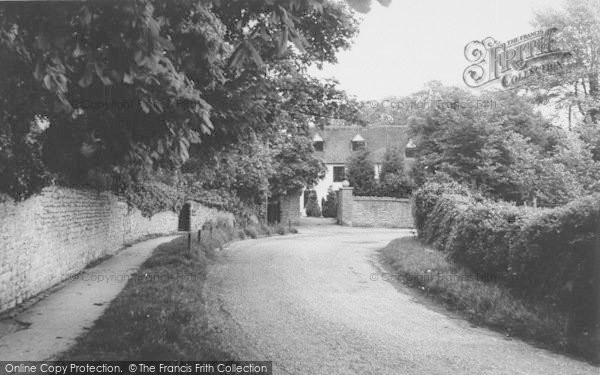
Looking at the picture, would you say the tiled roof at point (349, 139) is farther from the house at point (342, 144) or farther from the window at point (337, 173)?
the window at point (337, 173)

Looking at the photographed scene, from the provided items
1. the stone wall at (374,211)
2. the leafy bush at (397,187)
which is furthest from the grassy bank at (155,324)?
the leafy bush at (397,187)

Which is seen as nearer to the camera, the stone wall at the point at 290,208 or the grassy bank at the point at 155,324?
the grassy bank at the point at 155,324

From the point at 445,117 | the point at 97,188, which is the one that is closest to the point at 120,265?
the point at 97,188

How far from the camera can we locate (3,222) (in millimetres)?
7773

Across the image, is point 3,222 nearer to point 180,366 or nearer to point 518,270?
point 180,366

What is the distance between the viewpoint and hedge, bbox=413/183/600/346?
7.55 metres

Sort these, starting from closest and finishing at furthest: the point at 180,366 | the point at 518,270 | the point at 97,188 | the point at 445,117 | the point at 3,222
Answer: the point at 180,366, the point at 3,222, the point at 518,270, the point at 97,188, the point at 445,117

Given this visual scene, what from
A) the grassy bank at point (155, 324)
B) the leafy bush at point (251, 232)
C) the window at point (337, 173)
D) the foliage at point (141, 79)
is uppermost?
the window at point (337, 173)

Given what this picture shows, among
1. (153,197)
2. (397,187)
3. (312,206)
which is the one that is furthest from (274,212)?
(153,197)

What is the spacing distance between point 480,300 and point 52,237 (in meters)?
8.21

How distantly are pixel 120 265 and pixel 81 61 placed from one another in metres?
8.77

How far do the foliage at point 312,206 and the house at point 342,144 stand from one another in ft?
4.00

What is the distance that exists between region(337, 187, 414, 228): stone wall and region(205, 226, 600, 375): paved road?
1038 inches

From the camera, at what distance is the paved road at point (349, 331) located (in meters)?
6.31
